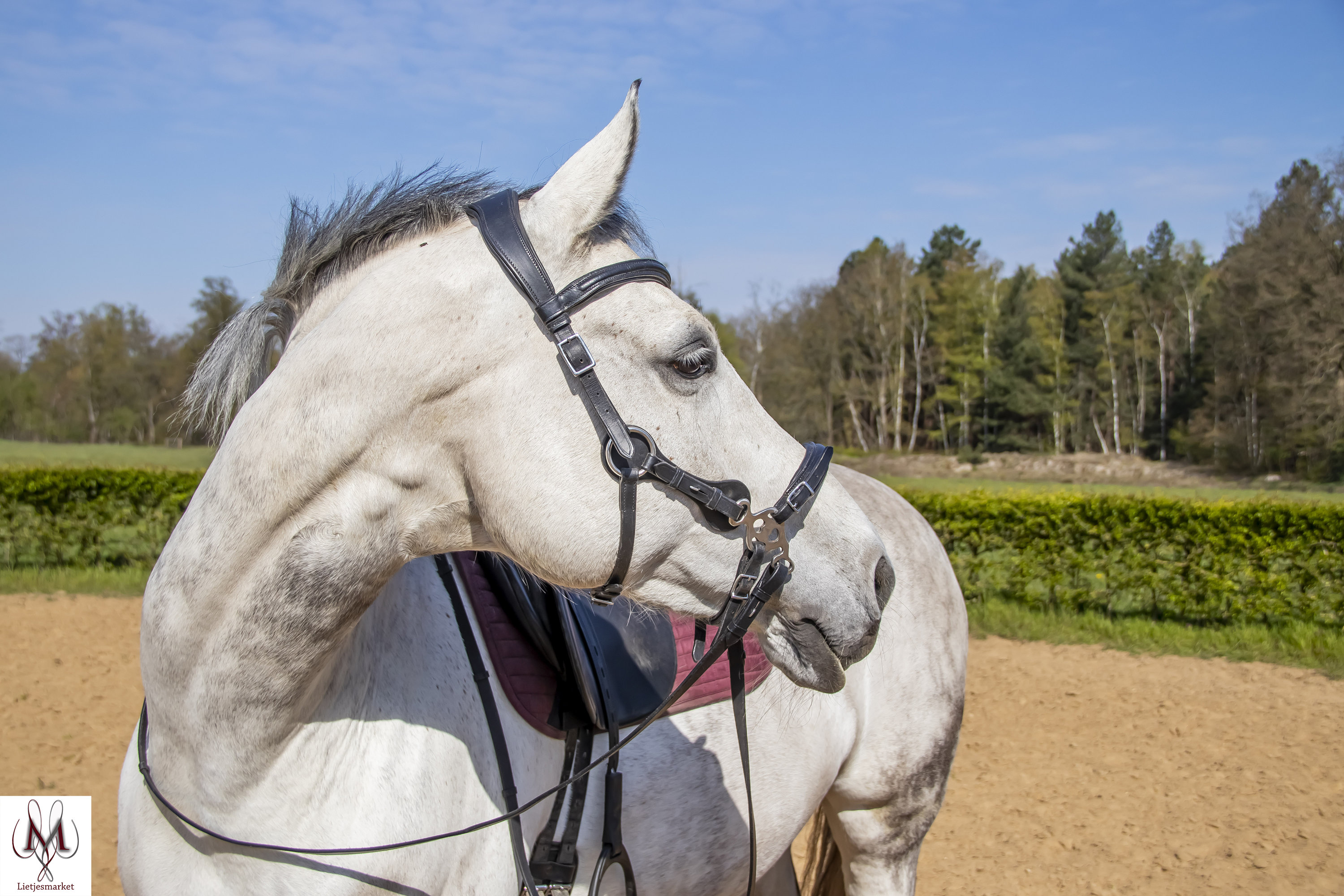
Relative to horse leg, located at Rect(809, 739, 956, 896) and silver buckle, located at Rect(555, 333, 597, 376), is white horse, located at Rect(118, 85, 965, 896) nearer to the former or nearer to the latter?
silver buckle, located at Rect(555, 333, 597, 376)

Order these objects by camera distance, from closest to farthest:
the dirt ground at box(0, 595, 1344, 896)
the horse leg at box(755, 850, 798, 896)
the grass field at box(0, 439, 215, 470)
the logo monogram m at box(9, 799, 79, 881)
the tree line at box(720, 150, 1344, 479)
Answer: the logo monogram m at box(9, 799, 79, 881) → the horse leg at box(755, 850, 798, 896) → the dirt ground at box(0, 595, 1344, 896) → the grass field at box(0, 439, 215, 470) → the tree line at box(720, 150, 1344, 479)

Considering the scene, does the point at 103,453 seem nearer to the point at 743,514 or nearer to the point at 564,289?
the point at 564,289

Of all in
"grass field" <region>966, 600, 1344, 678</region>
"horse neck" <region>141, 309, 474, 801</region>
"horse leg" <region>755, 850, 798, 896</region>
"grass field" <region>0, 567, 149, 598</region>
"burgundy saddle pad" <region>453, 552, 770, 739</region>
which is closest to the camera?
"horse neck" <region>141, 309, 474, 801</region>

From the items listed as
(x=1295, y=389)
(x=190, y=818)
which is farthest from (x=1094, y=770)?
(x=1295, y=389)

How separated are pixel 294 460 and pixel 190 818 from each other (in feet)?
2.41

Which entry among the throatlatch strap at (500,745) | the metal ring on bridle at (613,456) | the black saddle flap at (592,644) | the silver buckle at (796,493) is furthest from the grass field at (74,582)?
the silver buckle at (796,493)

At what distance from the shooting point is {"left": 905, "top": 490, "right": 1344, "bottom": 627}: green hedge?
341 inches

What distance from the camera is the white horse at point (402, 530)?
57.9 inches

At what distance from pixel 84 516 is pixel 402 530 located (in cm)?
1169

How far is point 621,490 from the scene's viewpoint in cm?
147

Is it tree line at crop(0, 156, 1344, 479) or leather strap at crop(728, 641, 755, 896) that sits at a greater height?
tree line at crop(0, 156, 1344, 479)

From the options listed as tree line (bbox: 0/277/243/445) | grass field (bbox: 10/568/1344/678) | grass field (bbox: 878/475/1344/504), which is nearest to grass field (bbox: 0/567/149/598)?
grass field (bbox: 10/568/1344/678)

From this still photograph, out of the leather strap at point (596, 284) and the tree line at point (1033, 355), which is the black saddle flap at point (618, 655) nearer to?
the leather strap at point (596, 284)

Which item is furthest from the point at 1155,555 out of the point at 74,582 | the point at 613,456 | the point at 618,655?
the point at 74,582
